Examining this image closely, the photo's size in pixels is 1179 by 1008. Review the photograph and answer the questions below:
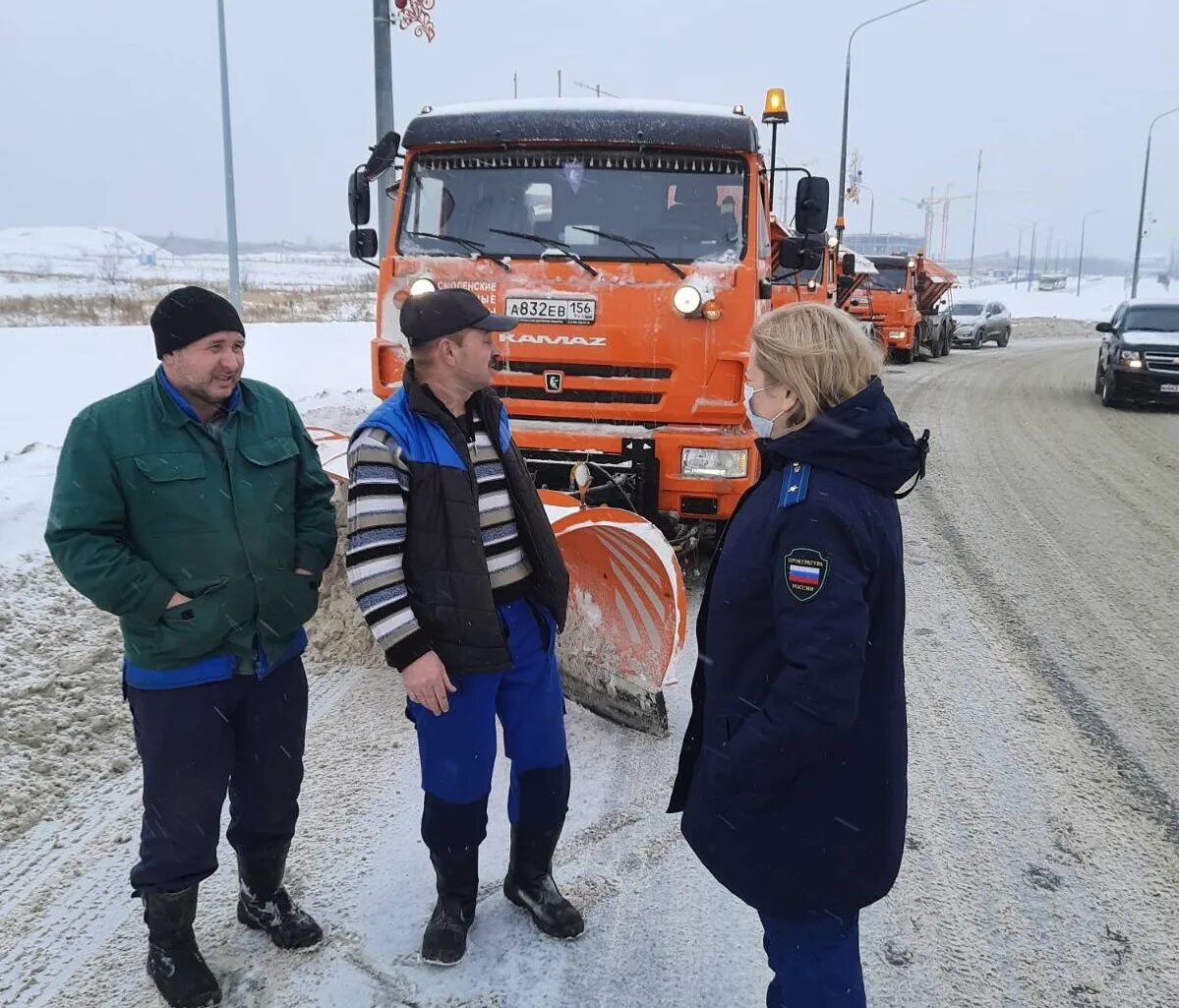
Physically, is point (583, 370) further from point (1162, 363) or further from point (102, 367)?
point (1162, 363)

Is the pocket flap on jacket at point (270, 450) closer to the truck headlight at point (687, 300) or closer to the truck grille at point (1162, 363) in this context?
the truck headlight at point (687, 300)

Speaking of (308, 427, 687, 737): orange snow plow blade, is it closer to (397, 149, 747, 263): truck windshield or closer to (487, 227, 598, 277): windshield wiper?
(487, 227, 598, 277): windshield wiper

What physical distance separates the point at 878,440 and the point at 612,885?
1864 mm

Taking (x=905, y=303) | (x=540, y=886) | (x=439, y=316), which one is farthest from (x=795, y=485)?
(x=905, y=303)

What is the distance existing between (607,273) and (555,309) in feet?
1.11

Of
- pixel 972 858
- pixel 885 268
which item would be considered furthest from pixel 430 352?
pixel 885 268

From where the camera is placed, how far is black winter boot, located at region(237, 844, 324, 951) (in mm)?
2658

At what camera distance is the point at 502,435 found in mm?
2604

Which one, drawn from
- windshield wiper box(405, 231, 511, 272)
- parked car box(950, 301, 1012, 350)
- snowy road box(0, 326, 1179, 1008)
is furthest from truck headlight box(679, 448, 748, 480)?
parked car box(950, 301, 1012, 350)

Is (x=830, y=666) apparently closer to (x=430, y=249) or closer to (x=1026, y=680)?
(x=1026, y=680)

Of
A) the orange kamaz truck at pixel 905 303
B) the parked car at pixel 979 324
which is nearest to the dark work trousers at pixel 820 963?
the orange kamaz truck at pixel 905 303

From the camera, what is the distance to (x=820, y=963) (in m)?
1.91

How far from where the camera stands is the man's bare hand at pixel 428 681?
236cm

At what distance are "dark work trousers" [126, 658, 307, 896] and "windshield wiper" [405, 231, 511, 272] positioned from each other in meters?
3.10
